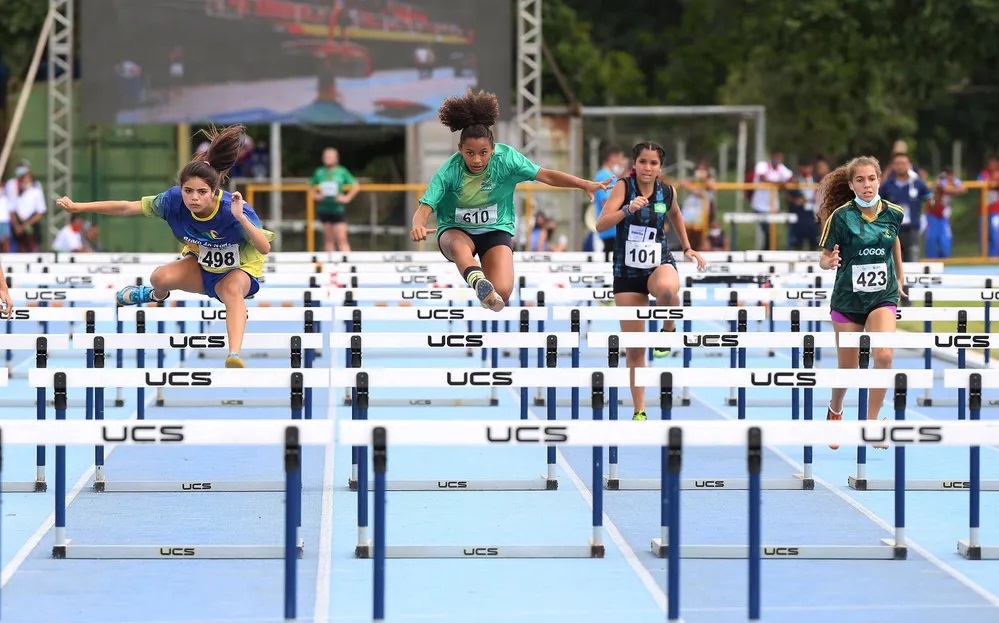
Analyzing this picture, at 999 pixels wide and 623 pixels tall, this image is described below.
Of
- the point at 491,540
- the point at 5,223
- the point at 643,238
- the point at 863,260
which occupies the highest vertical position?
the point at 5,223

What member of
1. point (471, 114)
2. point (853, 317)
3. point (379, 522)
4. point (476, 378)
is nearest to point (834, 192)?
point (853, 317)

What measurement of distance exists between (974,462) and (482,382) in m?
2.23

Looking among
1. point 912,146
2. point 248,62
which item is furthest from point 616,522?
point 912,146

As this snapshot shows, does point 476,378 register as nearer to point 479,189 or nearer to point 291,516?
point 291,516

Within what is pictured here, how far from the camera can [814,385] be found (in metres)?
8.09

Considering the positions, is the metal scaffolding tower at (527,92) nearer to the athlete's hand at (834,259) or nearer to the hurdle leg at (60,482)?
the athlete's hand at (834,259)

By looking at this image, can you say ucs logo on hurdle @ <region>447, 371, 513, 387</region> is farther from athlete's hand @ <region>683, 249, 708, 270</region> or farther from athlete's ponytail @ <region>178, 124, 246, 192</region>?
athlete's hand @ <region>683, 249, 708, 270</region>

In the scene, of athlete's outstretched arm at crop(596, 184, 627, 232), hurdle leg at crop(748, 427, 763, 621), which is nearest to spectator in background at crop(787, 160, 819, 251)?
athlete's outstretched arm at crop(596, 184, 627, 232)

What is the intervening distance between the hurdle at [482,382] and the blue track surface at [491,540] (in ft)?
0.35

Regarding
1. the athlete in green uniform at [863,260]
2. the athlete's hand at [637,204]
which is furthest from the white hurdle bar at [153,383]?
the athlete in green uniform at [863,260]

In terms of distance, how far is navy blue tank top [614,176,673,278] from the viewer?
11.6 meters

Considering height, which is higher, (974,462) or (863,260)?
(863,260)

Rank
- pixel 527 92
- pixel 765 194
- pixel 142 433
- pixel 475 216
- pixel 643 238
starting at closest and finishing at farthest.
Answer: pixel 142 433 → pixel 475 216 → pixel 643 238 → pixel 765 194 → pixel 527 92

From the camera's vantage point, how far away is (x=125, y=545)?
8.37 meters
